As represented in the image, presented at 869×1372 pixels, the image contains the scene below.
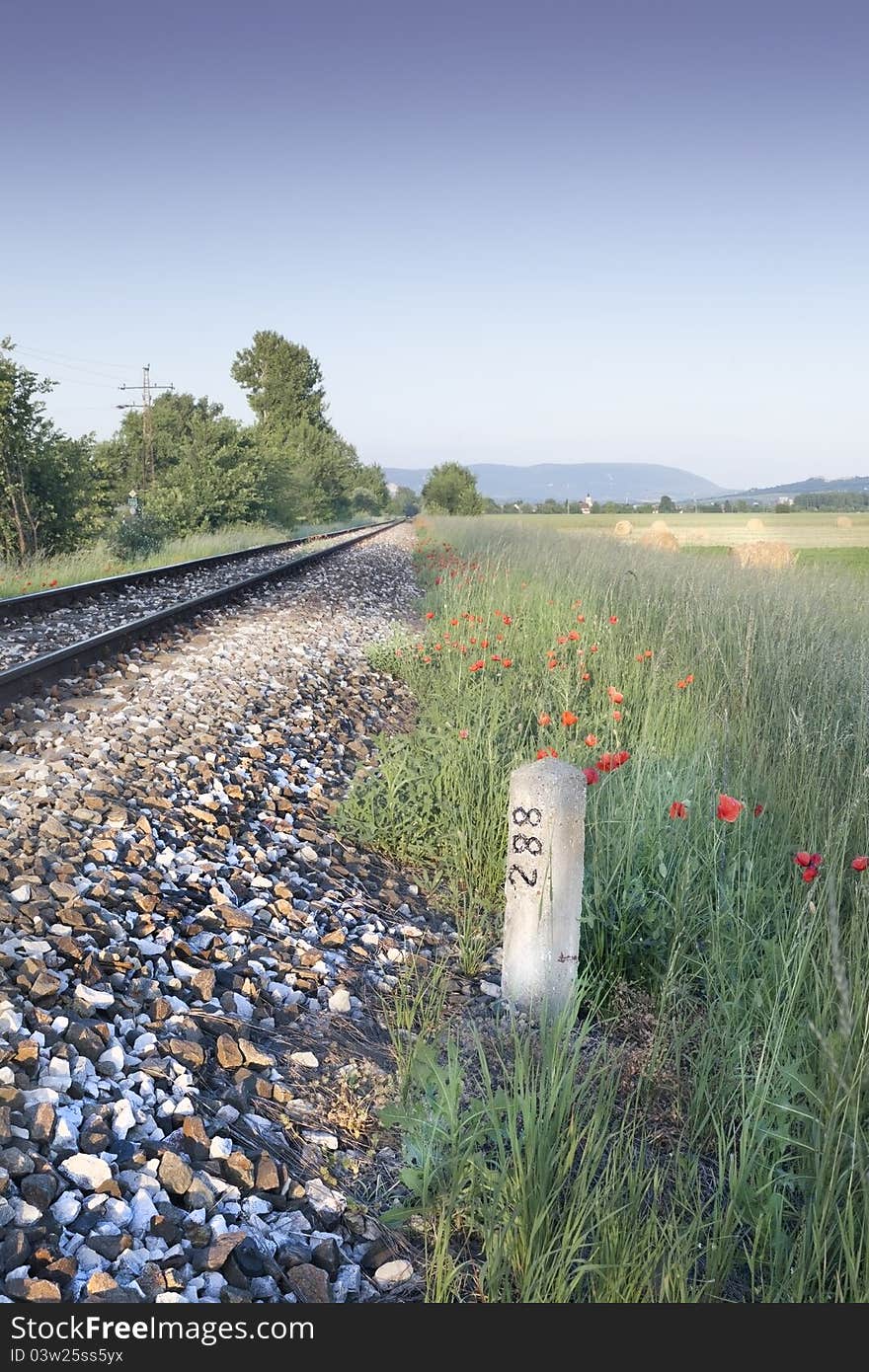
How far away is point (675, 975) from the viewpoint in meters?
3.19

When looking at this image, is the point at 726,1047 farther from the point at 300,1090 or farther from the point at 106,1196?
the point at 106,1196

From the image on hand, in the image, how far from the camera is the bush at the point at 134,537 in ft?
65.0

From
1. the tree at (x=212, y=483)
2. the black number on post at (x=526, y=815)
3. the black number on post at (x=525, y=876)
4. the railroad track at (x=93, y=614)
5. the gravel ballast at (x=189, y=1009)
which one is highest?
the tree at (x=212, y=483)

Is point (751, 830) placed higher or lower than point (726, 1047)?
Result: higher

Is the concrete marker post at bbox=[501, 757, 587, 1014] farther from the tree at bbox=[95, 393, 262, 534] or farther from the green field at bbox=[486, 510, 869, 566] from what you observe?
the green field at bbox=[486, 510, 869, 566]

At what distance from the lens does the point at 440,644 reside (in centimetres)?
768

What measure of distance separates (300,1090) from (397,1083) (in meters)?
0.30

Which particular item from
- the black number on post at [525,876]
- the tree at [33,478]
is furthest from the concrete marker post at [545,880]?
the tree at [33,478]

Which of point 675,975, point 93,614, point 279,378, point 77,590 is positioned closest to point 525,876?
point 675,975

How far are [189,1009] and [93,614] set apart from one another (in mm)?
8187

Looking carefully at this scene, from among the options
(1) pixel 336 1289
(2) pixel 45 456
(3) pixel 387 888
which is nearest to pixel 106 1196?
(1) pixel 336 1289

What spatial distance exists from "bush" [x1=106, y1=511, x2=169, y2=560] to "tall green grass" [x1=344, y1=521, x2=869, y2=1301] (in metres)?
14.3

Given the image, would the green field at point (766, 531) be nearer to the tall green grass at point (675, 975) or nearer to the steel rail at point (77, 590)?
the steel rail at point (77, 590)

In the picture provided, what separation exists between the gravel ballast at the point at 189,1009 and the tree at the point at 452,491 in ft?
303
